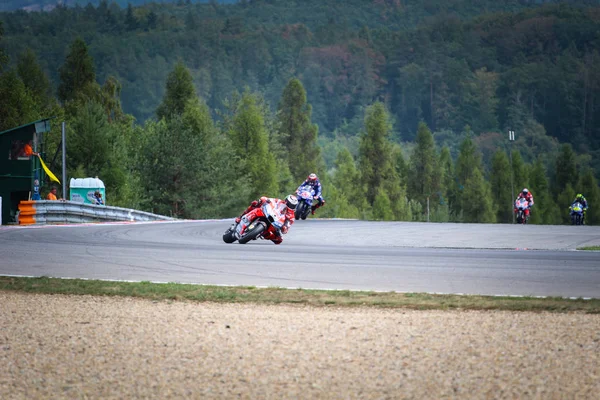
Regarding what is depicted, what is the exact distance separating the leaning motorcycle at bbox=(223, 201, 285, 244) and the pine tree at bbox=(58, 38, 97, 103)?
68.3 metres

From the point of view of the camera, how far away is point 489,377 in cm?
762

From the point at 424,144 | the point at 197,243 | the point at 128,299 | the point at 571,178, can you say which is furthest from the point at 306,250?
the point at 571,178

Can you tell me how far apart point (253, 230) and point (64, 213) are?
14.5 meters

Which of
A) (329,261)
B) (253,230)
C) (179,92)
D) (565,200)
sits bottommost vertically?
(329,261)

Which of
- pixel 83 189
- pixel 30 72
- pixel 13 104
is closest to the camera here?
pixel 83 189

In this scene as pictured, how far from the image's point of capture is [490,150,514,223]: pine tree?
125312mm

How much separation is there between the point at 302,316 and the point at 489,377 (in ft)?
12.0

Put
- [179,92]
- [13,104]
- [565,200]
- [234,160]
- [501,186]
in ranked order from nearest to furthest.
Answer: [13,104]
[234,160]
[179,92]
[565,200]
[501,186]

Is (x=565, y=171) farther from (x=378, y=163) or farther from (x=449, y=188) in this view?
(x=378, y=163)

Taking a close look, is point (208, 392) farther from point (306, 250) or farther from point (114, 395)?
point (306, 250)

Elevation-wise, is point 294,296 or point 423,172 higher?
point 423,172

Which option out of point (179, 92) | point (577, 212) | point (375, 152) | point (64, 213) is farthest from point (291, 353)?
point (375, 152)

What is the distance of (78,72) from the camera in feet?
295

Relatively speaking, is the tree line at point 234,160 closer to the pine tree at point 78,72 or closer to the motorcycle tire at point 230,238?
the pine tree at point 78,72
